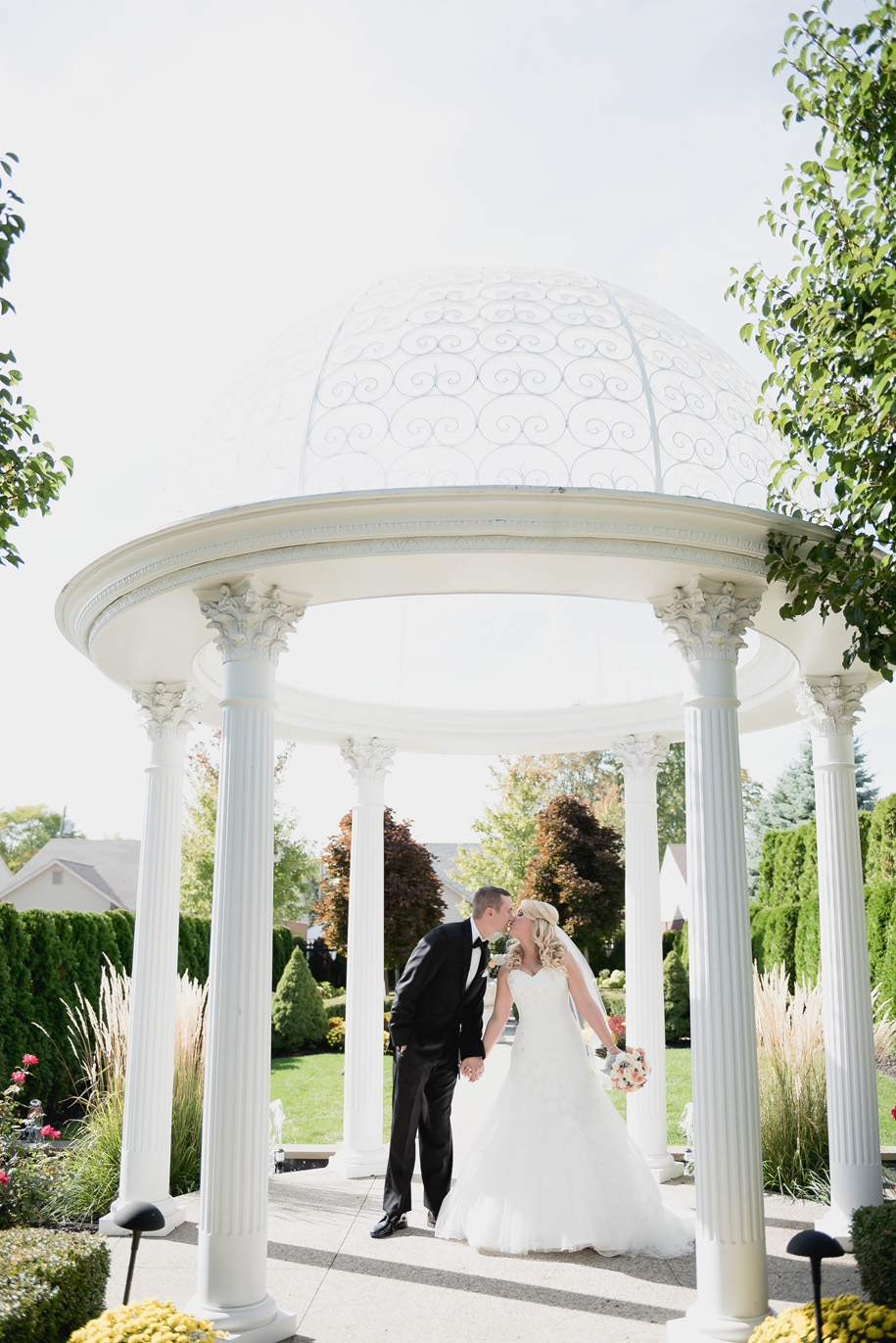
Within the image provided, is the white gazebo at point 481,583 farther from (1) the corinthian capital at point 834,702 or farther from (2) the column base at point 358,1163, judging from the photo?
(2) the column base at point 358,1163

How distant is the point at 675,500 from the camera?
6273 millimetres

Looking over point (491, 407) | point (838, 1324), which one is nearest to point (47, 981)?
point (491, 407)

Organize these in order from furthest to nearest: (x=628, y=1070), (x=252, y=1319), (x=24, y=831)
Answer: (x=24, y=831), (x=628, y=1070), (x=252, y=1319)

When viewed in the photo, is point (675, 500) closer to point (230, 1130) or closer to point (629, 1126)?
point (230, 1130)

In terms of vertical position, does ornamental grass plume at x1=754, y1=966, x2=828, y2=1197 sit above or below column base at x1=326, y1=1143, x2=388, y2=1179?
above

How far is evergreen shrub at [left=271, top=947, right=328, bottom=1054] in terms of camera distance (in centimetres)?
2214

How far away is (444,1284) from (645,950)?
4.71 meters

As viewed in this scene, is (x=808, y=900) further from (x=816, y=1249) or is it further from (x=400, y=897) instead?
(x=816, y=1249)

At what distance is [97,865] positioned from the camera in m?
39.5

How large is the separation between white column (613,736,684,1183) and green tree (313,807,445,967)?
11815mm

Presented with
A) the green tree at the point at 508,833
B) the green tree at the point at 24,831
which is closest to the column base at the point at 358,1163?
the green tree at the point at 508,833

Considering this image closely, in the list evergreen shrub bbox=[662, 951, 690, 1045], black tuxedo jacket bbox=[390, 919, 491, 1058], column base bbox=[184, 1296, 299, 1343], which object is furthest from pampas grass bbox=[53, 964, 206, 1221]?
evergreen shrub bbox=[662, 951, 690, 1045]

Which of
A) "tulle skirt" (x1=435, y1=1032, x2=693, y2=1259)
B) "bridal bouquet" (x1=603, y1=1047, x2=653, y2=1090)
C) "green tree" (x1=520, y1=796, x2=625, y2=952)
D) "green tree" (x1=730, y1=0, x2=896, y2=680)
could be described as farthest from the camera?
"green tree" (x1=520, y1=796, x2=625, y2=952)

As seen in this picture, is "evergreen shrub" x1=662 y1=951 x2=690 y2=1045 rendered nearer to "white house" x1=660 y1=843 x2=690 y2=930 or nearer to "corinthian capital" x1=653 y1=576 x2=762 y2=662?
"corinthian capital" x1=653 y1=576 x2=762 y2=662
